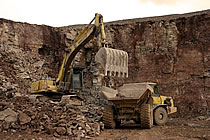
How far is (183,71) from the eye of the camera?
56.9 ft

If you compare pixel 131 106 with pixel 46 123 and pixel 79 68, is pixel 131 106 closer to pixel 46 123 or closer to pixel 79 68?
pixel 46 123

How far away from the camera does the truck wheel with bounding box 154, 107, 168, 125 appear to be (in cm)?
945

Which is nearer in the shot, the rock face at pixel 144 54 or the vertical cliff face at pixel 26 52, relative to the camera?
the rock face at pixel 144 54

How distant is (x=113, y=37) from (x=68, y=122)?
567 inches

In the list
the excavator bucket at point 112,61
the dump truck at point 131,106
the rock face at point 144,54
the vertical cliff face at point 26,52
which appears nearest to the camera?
the excavator bucket at point 112,61

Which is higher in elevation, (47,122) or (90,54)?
(90,54)

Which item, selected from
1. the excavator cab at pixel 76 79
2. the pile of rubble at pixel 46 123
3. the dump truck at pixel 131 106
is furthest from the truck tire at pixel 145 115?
the excavator cab at pixel 76 79

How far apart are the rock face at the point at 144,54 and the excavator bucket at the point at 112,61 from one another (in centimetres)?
831

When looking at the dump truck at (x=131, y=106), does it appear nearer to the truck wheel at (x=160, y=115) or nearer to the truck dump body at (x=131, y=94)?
the truck dump body at (x=131, y=94)

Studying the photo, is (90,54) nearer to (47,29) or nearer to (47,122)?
(47,29)

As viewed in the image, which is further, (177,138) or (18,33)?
(18,33)

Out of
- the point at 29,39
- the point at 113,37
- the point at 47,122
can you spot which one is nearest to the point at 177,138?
the point at 47,122

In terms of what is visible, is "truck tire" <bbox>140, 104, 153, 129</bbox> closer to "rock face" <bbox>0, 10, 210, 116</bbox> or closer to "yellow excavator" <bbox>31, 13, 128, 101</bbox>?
"yellow excavator" <bbox>31, 13, 128, 101</bbox>

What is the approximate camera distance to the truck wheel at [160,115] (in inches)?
372
